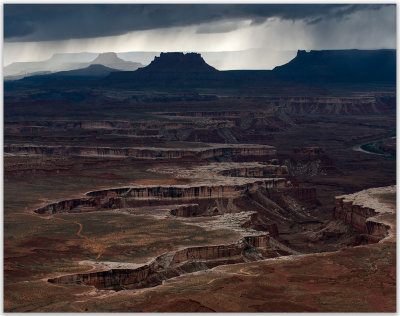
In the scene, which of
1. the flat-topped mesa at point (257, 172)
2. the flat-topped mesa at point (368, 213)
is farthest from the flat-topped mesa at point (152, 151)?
the flat-topped mesa at point (368, 213)

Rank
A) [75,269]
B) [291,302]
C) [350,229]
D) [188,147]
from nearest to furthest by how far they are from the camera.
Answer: [291,302] → [75,269] → [350,229] → [188,147]

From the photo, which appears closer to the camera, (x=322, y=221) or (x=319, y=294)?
(x=319, y=294)

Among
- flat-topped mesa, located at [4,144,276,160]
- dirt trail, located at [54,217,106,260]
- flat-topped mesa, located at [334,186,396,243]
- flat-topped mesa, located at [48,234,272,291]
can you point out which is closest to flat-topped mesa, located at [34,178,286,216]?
flat-topped mesa, located at [334,186,396,243]

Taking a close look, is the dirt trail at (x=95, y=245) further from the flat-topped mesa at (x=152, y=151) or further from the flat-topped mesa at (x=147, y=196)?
the flat-topped mesa at (x=152, y=151)

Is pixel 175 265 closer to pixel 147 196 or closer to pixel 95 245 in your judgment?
pixel 95 245

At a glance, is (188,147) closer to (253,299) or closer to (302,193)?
(302,193)

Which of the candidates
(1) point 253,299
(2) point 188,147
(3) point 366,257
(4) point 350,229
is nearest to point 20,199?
(4) point 350,229

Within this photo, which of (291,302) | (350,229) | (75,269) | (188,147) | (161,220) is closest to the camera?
(291,302)
